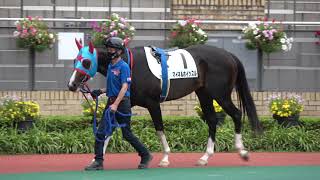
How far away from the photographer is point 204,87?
35.5ft

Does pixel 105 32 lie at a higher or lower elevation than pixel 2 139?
higher

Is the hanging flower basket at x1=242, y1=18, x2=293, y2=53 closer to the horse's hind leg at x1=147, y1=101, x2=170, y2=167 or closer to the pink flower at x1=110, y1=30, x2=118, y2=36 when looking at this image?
the pink flower at x1=110, y1=30, x2=118, y2=36

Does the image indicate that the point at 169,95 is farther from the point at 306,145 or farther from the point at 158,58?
the point at 306,145

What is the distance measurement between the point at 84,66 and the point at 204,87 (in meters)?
2.02

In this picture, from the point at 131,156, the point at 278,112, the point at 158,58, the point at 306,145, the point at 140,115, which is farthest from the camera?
the point at 140,115

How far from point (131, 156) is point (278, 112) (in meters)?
3.33

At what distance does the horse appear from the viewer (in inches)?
399

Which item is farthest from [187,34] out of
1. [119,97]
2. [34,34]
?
[119,97]

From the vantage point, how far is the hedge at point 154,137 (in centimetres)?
1222

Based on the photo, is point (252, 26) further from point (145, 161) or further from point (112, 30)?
point (145, 161)

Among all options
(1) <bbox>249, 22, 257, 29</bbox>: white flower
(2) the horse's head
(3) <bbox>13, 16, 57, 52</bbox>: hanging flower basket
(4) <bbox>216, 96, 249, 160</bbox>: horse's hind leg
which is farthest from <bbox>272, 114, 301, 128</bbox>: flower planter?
(2) the horse's head

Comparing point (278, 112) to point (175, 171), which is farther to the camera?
point (278, 112)

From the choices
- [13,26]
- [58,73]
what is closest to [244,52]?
[58,73]

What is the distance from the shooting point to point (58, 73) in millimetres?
14883
